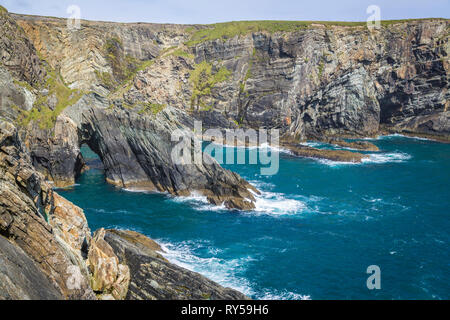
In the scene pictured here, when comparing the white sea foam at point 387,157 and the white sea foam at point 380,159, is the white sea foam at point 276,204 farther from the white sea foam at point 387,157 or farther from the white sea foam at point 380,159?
the white sea foam at point 387,157

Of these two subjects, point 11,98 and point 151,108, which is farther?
point 151,108

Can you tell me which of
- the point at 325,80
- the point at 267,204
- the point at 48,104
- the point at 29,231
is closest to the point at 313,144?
the point at 325,80

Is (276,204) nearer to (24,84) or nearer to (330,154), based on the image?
(330,154)

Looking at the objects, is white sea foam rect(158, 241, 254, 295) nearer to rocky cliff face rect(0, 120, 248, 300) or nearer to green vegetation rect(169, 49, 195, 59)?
rocky cliff face rect(0, 120, 248, 300)

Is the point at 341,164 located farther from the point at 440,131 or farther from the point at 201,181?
the point at 440,131

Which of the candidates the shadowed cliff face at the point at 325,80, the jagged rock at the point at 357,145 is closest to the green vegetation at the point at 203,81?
the shadowed cliff face at the point at 325,80

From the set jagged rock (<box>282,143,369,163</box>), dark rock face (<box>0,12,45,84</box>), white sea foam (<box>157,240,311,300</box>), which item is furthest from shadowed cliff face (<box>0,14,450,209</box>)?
white sea foam (<box>157,240,311,300</box>)
